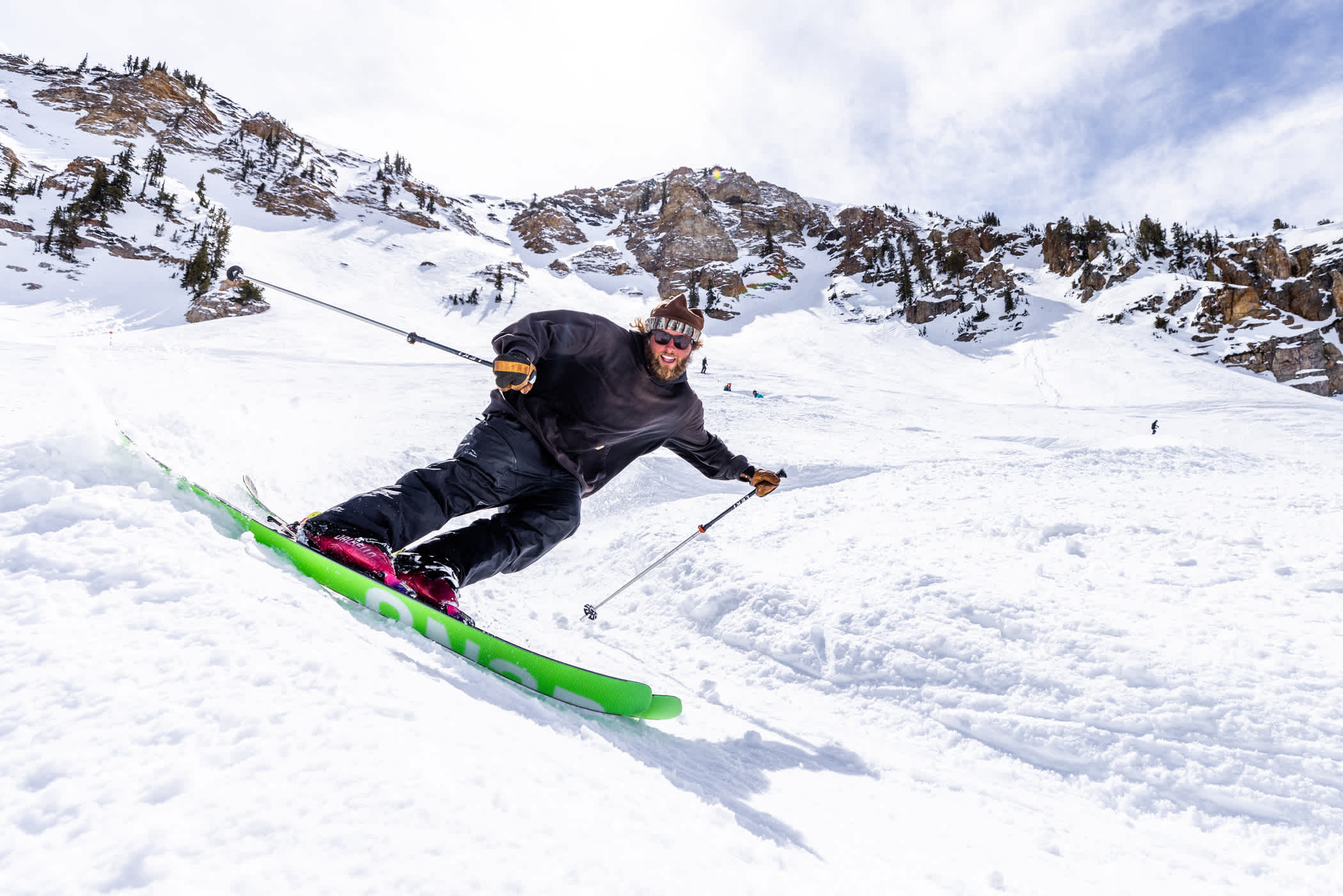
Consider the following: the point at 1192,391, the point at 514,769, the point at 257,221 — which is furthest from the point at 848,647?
the point at 257,221

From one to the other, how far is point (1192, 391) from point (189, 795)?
118ft

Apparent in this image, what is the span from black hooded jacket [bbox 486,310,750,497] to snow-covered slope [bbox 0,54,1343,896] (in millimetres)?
1390

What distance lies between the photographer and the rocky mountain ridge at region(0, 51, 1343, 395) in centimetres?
4178

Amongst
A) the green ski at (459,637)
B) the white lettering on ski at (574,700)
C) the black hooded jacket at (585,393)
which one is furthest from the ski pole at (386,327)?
the white lettering on ski at (574,700)

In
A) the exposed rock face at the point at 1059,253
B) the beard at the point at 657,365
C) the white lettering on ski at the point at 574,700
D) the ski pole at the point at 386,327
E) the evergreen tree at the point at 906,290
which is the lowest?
the white lettering on ski at the point at 574,700

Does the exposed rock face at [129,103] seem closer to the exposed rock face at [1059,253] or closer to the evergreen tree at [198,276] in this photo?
the evergreen tree at [198,276]

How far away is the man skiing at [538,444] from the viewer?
9.26ft

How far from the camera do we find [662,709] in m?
2.64

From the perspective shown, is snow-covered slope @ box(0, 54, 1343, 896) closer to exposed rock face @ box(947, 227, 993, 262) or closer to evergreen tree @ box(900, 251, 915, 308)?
evergreen tree @ box(900, 251, 915, 308)

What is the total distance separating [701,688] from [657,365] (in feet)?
6.32

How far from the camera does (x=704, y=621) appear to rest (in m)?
4.69

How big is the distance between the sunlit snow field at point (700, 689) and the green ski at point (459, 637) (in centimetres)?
11

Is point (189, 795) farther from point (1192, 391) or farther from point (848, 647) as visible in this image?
point (1192, 391)

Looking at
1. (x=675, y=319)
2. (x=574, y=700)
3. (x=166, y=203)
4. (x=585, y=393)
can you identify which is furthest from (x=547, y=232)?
(x=574, y=700)
